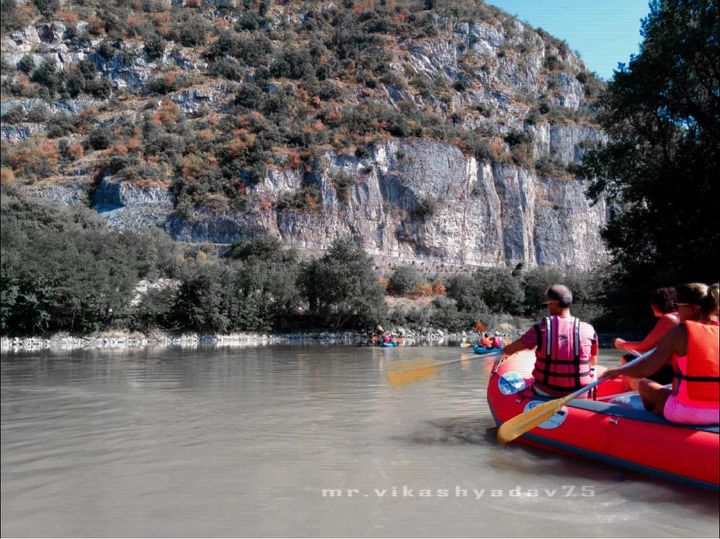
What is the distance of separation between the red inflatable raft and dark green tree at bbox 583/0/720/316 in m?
13.5

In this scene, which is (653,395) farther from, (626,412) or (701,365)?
(701,365)

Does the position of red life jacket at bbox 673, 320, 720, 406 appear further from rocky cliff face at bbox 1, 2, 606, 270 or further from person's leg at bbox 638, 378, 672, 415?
rocky cliff face at bbox 1, 2, 606, 270

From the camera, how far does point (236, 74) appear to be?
6269 cm

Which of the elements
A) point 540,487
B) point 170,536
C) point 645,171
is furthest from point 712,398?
point 645,171

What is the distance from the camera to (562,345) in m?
5.80

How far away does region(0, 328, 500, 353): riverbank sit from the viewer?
22.5 meters

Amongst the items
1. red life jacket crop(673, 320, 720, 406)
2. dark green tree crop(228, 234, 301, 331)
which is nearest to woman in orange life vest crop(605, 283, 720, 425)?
red life jacket crop(673, 320, 720, 406)

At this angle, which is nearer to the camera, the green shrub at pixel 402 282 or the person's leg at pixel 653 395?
the person's leg at pixel 653 395

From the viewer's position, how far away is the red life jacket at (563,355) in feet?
19.0

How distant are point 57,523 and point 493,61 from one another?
75199mm

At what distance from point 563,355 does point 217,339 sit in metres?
26.2

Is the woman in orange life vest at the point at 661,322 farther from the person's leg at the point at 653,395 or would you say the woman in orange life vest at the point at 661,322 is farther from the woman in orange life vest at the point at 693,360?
the woman in orange life vest at the point at 693,360

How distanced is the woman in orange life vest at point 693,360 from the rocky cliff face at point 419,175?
120 feet

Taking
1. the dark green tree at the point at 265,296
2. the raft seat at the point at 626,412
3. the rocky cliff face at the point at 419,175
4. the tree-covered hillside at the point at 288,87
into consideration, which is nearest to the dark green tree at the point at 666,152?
the raft seat at the point at 626,412
